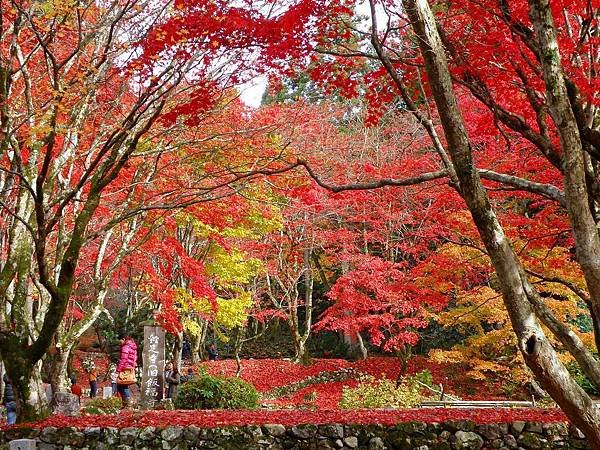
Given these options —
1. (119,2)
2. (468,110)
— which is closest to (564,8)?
(119,2)

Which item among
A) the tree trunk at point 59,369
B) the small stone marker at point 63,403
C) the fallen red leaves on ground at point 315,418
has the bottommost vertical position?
the fallen red leaves on ground at point 315,418

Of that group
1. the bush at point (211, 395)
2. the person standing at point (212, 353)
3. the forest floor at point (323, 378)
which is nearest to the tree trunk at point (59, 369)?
the bush at point (211, 395)

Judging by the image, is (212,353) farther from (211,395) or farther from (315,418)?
(315,418)

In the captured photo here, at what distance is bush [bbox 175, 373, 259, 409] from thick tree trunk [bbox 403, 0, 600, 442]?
33.7 ft

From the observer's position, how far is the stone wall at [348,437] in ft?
25.9

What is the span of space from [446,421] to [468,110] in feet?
32.1

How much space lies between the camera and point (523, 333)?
10.7ft

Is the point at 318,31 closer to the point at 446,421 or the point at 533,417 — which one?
the point at 446,421

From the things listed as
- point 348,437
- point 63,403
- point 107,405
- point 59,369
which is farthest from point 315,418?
point 107,405

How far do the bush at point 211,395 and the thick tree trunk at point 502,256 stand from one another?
1026 cm

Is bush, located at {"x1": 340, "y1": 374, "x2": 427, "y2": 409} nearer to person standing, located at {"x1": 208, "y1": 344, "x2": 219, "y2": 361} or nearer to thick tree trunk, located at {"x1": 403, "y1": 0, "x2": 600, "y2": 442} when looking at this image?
thick tree trunk, located at {"x1": 403, "y1": 0, "x2": 600, "y2": 442}

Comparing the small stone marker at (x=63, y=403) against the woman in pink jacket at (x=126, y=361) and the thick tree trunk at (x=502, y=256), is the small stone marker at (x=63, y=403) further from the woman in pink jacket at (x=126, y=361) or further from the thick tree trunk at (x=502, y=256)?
the thick tree trunk at (x=502, y=256)

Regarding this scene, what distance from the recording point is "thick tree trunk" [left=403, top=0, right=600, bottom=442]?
128 inches

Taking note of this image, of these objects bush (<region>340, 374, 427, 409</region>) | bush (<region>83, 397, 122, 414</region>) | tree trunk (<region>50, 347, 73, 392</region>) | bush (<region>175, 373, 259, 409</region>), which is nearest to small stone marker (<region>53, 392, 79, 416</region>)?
tree trunk (<region>50, 347, 73, 392</region>)
